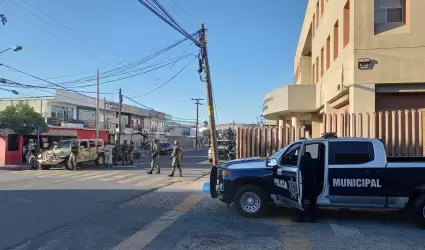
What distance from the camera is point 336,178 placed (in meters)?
8.46

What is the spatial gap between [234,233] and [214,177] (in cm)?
282

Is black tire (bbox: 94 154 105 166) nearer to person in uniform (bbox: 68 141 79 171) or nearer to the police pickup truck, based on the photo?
person in uniform (bbox: 68 141 79 171)

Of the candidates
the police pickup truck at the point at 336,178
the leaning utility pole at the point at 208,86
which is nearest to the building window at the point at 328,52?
the leaning utility pole at the point at 208,86

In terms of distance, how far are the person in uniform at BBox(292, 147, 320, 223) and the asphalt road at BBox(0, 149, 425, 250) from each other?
31 centimetres

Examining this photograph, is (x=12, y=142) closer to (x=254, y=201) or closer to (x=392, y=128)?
(x=254, y=201)

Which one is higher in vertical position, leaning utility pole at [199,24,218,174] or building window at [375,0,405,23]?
building window at [375,0,405,23]

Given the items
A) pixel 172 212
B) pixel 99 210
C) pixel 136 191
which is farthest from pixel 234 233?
pixel 136 191

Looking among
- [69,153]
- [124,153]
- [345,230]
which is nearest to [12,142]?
[69,153]

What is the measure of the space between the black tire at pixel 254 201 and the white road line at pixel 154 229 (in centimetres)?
148

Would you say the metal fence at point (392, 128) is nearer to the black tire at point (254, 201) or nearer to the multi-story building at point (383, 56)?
the multi-story building at point (383, 56)

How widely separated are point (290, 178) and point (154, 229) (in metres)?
3.00

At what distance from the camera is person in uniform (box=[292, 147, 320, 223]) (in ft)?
27.7

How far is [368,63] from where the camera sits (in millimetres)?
13195

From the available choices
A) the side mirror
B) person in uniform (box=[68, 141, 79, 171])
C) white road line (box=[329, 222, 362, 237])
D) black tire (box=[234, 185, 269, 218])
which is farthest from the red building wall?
white road line (box=[329, 222, 362, 237])
